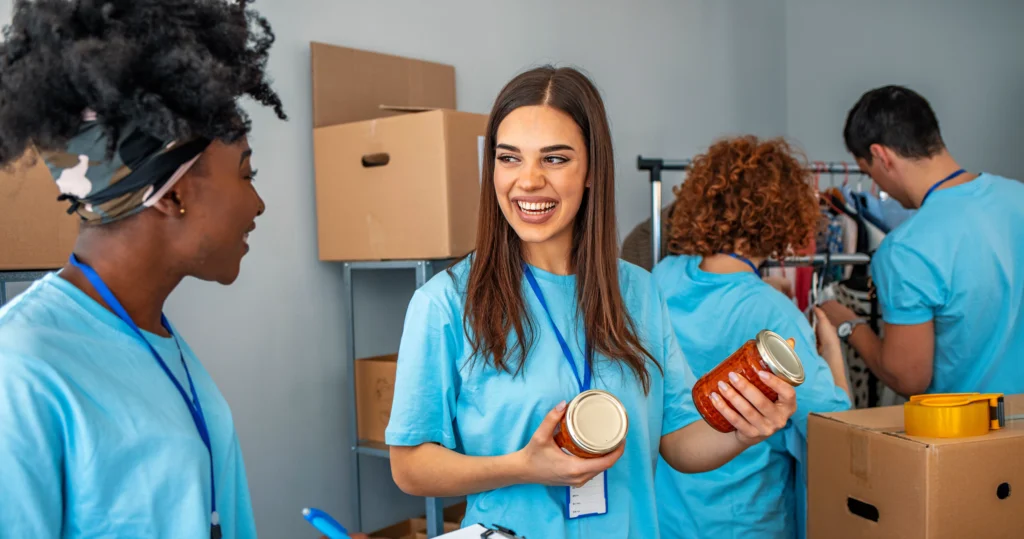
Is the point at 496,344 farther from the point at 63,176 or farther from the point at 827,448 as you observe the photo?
the point at 827,448

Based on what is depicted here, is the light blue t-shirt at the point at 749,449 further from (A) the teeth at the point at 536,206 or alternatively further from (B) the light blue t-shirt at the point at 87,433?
(B) the light blue t-shirt at the point at 87,433

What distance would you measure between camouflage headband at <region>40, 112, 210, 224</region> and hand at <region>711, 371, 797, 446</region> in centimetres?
78

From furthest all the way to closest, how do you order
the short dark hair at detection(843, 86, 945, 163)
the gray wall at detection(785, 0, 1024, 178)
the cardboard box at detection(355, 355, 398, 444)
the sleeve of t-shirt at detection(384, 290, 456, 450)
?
the gray wall at detection(785, 0, 1024, 178)
the cardboard box at detection(355, 355, 398, 444)
the short dark hair at detection(843, 86, 945, 163)
the sleeve of t-shirt at detection(384, 290, 456, 450)

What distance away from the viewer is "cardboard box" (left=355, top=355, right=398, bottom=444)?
8.20 ft

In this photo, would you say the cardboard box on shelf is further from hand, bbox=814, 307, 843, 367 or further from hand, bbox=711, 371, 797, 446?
hand, bbox=711, 371, 797, 446

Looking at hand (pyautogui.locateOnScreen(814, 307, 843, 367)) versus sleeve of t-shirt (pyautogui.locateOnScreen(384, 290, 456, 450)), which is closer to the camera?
sleeve of t-shirt (pyautogui.locateOnScreen(384, 290, 456, 450))

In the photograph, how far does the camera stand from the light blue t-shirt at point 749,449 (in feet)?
6.41

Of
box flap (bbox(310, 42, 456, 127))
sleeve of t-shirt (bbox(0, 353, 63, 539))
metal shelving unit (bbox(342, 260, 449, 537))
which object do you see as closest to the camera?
sleeve of t-shirt (bbox(0, 353, 63, 539))

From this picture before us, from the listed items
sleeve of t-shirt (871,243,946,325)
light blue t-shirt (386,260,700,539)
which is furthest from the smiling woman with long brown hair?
sleeve of t-shirt (871,243,946,325)

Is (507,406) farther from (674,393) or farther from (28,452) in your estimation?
(28,452)

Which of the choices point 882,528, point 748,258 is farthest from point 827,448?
point 748,258

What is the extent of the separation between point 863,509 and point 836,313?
41.6 inches

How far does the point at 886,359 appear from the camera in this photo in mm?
2297

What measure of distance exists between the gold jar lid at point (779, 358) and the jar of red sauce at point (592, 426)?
223mm
